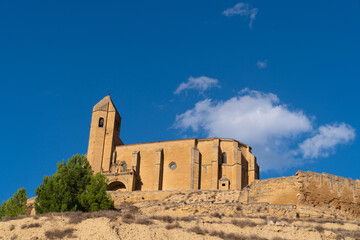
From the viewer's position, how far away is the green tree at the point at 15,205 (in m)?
35.1

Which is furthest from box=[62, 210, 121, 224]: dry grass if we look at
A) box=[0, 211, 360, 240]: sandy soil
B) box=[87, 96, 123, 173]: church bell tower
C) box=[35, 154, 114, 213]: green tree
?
box=[87, 96, 123, 173]: church bell tower

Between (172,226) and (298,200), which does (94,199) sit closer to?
(172,226)

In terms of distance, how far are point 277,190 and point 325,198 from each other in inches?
127

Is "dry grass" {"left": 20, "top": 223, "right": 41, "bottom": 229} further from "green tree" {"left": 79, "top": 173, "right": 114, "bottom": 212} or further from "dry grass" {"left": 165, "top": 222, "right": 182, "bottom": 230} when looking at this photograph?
"green tree" {"left": 79, "top": 173, "right": 114, "bottom": 212}

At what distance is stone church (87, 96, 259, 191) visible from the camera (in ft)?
165

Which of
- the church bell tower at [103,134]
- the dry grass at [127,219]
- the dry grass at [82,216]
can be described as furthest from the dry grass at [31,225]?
the church bell tower at [103,134]

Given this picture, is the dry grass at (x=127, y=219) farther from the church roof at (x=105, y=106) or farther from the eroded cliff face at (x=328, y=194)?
the church roof at (x=105, y=106)

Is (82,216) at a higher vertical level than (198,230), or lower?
higher

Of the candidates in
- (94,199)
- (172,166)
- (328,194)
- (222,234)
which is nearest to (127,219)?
(222,234)

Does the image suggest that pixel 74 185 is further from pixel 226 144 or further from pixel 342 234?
pixel 226 144

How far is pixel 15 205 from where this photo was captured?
1420 inches

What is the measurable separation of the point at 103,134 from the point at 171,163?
889 centimetres

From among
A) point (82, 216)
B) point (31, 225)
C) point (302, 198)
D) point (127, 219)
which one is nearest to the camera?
point (31, 225)

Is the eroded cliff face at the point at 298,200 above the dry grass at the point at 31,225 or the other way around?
above
